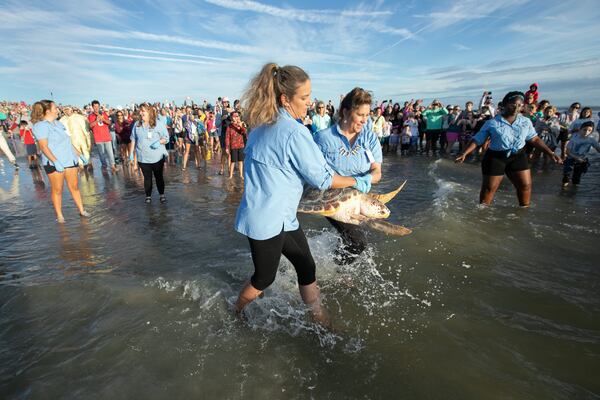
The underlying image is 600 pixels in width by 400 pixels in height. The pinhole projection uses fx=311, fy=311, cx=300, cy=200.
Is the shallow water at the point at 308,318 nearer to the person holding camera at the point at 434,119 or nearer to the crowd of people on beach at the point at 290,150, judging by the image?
the crowd of people on beach at the point at 290,150

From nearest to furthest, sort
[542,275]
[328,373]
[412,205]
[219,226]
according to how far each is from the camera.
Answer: [328,373], [542,275], [219,226], [412,205]

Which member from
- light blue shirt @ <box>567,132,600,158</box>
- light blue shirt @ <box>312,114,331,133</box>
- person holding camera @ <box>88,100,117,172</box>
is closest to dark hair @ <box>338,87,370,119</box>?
light blue shirt @ <box>312,114,331,133</box>

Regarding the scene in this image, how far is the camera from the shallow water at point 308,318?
2197 mm

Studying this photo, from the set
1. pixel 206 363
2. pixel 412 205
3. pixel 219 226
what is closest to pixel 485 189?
pixel 412 205

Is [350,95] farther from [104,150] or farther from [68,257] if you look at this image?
[104,150]

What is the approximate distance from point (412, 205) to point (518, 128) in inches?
94.6

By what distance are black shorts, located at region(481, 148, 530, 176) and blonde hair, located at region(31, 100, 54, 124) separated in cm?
754

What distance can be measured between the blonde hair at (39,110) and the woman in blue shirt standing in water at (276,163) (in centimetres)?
513

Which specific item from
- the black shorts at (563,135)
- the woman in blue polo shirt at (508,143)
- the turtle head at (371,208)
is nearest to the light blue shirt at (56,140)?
the turtle head at (371,208)

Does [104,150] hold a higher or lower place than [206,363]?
higher

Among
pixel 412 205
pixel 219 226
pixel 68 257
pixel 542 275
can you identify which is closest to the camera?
pixel 542 275

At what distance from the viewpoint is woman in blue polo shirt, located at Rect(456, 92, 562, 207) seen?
494 cm

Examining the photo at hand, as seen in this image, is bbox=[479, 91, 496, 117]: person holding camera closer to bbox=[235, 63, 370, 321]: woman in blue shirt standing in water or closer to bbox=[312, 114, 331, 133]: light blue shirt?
bbox=[312, 114, 331, 133]: light blue shirt

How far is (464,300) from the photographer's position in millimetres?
3111
